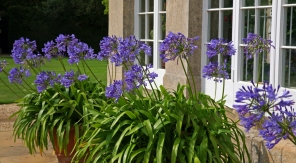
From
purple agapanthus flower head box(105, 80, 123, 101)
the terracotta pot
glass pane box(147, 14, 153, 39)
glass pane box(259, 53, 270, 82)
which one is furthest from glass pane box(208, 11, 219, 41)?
purple agapanthus flower head box(105, 80, 123, 101)

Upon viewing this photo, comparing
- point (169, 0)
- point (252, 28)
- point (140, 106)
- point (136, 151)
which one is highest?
point (169, 0)

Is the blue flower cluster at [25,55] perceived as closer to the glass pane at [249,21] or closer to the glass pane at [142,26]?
the glass pane at [249,21]

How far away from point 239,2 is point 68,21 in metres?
28.4

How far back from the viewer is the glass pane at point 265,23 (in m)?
5.10

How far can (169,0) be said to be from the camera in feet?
22.1

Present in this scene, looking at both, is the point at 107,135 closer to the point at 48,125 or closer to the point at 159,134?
the point at 159,134

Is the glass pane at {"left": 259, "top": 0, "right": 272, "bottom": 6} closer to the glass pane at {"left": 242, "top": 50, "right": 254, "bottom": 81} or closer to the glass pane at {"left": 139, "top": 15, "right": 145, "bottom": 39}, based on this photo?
the glass pane at {"left": 242, "top": 50, "right": 254, "bottom": 81}

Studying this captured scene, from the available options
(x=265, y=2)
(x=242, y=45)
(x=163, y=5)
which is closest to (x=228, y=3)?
(x=242, y=45)

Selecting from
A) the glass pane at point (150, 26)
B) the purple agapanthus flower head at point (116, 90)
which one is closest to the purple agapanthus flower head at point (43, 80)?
the purple agapanthus flower head at point (116, 90)

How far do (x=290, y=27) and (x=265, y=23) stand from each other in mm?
404

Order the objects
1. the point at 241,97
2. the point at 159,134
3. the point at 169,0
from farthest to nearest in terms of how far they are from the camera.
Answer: the point at 169,0, the point at 159,134, the point at 241,97

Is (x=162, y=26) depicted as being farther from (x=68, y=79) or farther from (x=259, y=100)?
→ (x=259, y=100)

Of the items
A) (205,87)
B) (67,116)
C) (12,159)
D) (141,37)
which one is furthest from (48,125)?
(141,37)

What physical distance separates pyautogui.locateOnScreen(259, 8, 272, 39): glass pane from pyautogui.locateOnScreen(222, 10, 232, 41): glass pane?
0.59 m
